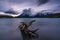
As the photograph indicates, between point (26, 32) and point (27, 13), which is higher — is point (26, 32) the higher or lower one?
the lower one

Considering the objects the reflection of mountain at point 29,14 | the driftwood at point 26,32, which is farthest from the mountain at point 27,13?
the driftwood at point 26,32

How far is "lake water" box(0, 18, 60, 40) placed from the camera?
166cm

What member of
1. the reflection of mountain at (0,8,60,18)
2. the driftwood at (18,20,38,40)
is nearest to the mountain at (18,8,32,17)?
Answer: the reflection of mountain at (0,8,60,18)

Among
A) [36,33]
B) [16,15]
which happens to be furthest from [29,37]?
[16,15]

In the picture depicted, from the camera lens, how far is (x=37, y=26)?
168 cm

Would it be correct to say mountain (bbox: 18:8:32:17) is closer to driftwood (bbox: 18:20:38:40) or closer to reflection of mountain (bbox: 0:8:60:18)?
reflection of mountain (bbox: 0:8:60:18)

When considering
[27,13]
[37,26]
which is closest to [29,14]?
[27,13]

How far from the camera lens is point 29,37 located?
1.68 m

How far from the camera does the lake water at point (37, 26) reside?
5.43 ft

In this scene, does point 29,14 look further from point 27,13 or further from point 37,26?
point 37,26

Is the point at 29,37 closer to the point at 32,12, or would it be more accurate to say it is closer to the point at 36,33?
the point at 36,33

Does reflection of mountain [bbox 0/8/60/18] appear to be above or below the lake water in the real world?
above

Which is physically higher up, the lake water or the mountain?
the mountain

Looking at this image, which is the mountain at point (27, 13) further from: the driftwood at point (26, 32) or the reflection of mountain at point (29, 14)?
the driftwood at point (26, 32)
